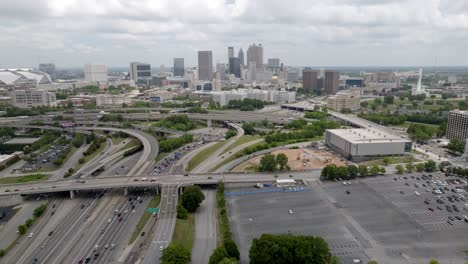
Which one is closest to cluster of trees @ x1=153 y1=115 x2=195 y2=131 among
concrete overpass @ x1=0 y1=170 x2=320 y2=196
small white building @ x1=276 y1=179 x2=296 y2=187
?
concrete overpass @ x1=0 y1=170 x2=320 y2=196

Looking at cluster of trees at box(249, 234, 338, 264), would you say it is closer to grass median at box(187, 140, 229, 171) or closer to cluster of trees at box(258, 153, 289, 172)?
cluster of trees at box(258, 153, 289, 172)

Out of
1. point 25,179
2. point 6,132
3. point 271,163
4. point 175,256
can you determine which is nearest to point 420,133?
point 271,163

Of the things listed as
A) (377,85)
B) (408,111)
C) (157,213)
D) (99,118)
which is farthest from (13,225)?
(377,85)

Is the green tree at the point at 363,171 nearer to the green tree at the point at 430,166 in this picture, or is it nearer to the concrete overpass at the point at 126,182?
the concrete overpass at the point at 126,182

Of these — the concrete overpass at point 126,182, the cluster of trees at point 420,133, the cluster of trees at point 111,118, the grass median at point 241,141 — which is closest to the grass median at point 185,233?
the concrete overpass at point 126,182

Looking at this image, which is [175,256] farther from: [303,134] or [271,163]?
[303,134]

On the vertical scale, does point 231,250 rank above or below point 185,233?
above
